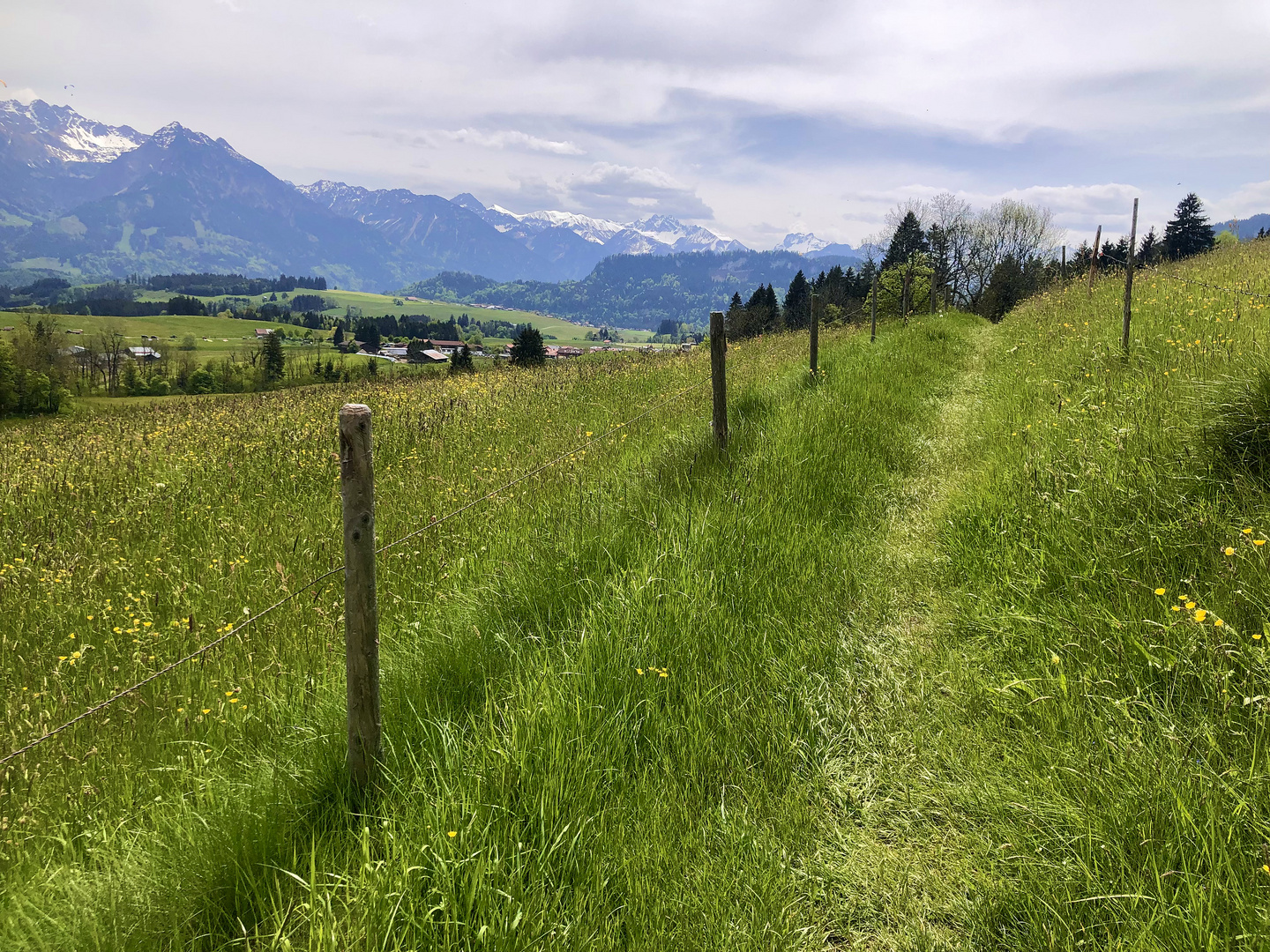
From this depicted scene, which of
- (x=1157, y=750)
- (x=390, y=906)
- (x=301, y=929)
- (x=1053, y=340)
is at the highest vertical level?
(x=1053, y=340)

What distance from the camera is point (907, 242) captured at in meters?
73.6

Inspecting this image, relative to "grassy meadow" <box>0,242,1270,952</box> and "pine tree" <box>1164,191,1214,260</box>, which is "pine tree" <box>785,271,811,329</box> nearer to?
"pine tree" <box>1164,191,1214,260</box>

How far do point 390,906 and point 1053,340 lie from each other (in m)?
14.1

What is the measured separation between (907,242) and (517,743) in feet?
275

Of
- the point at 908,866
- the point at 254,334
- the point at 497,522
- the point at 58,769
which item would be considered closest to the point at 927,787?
the point at 908,866

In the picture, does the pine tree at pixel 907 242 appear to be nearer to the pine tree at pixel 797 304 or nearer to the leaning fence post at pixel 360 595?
the pine tree at pixel 797 304

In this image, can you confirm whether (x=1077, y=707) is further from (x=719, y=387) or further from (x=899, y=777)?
(x=719, y=387)

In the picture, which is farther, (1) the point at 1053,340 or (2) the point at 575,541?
(1) the point at 1053,340

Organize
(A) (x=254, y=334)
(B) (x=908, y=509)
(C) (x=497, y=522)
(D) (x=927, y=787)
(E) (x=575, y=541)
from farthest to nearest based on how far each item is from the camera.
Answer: (A) (x=254, y=334), (B) (x=908, y=509), (C) (x=497, y=522), (E) (x=575, y=541), (D) (x=927, y=787)

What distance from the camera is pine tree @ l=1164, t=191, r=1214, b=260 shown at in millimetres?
57156

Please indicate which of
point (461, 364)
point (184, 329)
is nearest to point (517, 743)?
point (461, 364)

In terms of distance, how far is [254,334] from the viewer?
15812 centimetres

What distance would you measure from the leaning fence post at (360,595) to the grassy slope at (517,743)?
0.45 feet

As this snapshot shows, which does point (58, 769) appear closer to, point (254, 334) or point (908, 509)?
point (908, 509)
